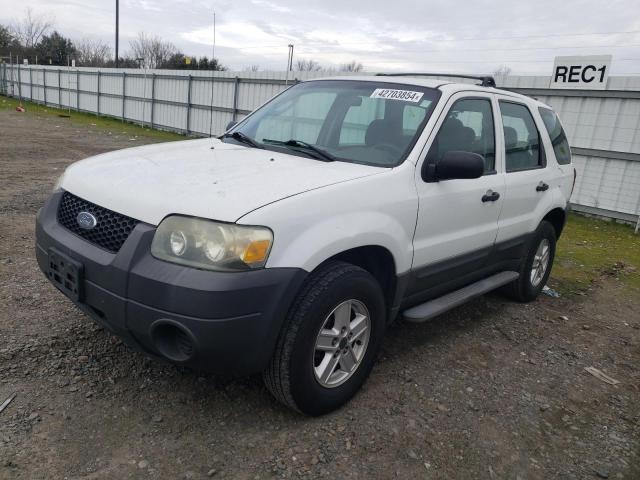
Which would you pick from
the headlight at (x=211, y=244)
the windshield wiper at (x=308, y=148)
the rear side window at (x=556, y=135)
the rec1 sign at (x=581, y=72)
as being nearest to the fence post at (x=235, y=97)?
the rec1 sign at (x=581, y=72)

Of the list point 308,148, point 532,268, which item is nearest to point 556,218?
point 532,268

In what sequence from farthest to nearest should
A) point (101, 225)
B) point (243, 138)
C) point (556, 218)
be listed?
point (556, 218) → point (243, 138) → point (101, 225)

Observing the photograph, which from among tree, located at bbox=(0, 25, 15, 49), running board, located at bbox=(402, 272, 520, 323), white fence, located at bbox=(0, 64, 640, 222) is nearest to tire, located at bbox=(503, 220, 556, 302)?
running board, located at bbox=(402, 272, 520, 323)

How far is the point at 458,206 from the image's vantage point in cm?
348

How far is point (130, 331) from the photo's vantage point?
8.04 ft

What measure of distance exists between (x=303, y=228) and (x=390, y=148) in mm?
1073

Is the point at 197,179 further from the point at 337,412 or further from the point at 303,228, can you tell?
→ the point at 337,412

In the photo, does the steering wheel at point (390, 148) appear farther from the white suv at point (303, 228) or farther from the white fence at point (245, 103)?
the white fence at point (245, 103)

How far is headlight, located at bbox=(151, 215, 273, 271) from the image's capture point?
2309 millimetres

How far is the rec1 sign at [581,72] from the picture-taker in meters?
8.98

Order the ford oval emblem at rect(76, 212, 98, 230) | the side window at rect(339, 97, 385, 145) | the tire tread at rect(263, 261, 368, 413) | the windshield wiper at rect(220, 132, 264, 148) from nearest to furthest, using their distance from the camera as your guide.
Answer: the tire tread at rect(263, 261, 368, 413)
the ford oval emblem at rect(76, 212, 98, 230)
the side window at rect(339, 97, 385, 145)
the windshield wiper at rect(220, 132, 264, 148)

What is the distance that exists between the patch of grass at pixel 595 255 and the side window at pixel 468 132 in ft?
8.27

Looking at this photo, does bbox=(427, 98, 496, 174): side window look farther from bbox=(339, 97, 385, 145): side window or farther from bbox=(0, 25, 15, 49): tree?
bbox=(0, 25, 15, 49): tree

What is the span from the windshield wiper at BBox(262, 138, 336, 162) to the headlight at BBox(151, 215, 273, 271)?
100 cm
